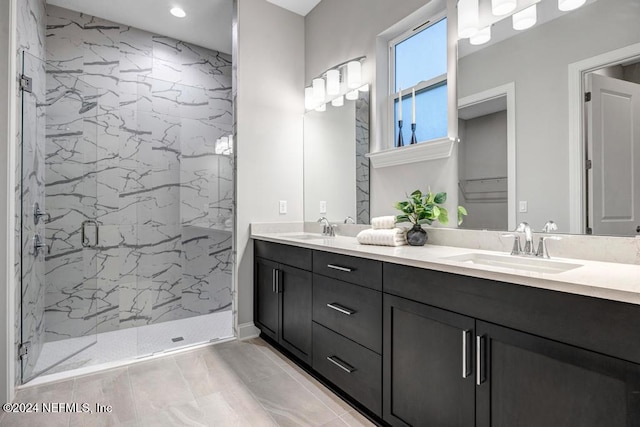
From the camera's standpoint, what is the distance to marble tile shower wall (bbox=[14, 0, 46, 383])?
1.96m

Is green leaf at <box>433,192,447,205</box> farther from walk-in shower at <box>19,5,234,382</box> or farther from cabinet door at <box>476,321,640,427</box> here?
walk-in shower at <box>19,5,234,382</box>

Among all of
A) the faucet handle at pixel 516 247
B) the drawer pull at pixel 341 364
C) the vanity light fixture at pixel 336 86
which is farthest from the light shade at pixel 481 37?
the drawer pull at pixel 341 364

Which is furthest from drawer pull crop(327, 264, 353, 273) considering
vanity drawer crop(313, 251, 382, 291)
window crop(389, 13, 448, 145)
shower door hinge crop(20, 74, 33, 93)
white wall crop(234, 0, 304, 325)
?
shower door hinge crop(20, 74, 33, 93)

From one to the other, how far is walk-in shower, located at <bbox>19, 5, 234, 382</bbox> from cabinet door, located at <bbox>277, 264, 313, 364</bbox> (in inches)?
29.2

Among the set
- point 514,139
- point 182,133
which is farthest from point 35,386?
point 514,139

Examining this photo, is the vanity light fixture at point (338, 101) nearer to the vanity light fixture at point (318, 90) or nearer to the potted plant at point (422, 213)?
the vanity light fixture at point (318, 90)

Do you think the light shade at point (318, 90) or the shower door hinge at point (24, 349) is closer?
the shower door hinge at point (24, 349)

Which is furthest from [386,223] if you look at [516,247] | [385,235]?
[516,247]

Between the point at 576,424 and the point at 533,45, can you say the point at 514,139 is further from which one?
the point at 576,424

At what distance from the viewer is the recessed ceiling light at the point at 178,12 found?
114 inches

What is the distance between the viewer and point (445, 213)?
6.01 feet

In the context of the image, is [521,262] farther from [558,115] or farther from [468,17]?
[468,17]

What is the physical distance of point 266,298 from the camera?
8.48 ft

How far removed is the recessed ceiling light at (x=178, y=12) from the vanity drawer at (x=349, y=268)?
2.53 metres
